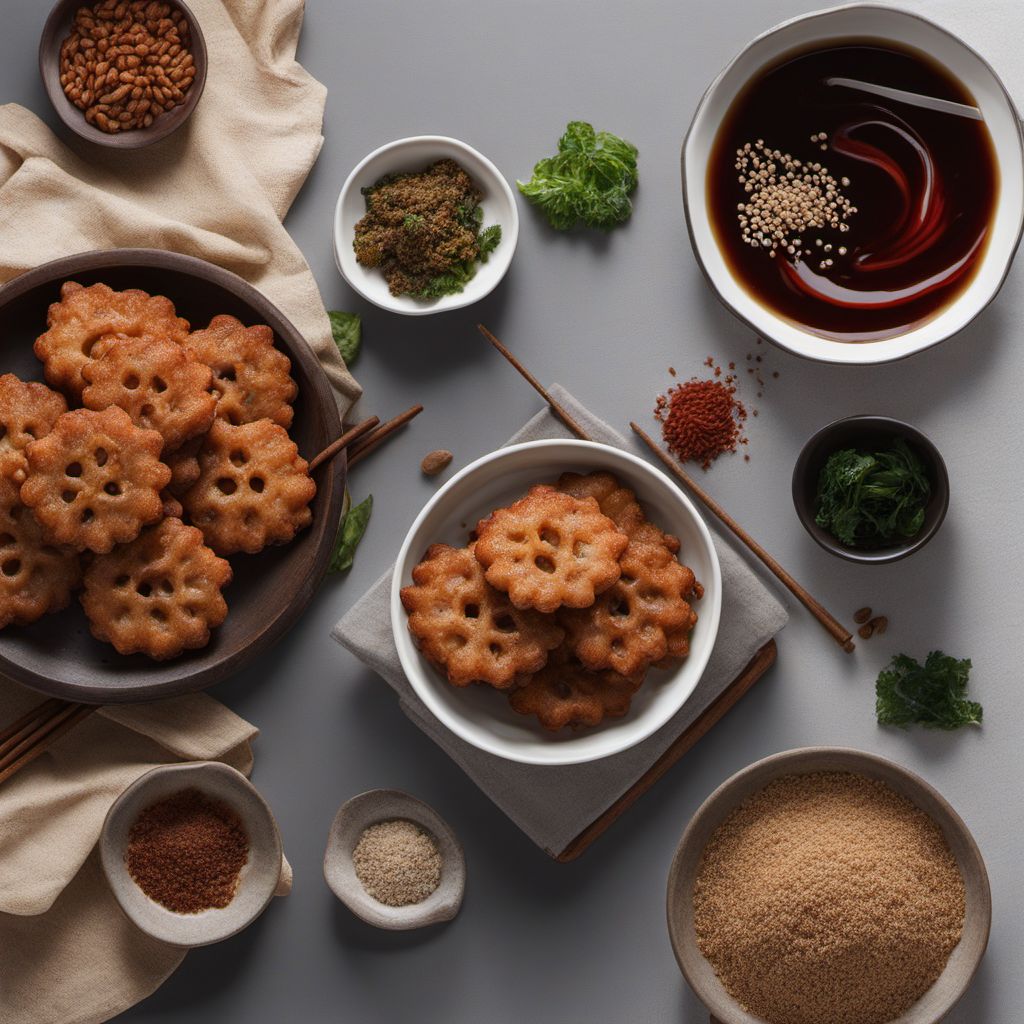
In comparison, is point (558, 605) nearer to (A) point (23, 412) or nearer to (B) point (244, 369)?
(B) point (244, 369)

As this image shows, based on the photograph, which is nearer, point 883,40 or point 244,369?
point 244,369

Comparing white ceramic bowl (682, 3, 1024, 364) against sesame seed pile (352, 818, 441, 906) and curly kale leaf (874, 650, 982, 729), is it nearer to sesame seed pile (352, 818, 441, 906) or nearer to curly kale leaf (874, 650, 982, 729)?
curly kale leaf (874, 650, 982, 729)

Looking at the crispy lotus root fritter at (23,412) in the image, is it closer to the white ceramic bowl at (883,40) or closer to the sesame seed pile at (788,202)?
the white ceramic bowl at (883,40)

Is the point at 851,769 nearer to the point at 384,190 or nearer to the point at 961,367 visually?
the point at 961,367

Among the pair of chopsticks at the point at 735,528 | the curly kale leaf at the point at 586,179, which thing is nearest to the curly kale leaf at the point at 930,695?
the pair of chopsticks at the point at 735,528

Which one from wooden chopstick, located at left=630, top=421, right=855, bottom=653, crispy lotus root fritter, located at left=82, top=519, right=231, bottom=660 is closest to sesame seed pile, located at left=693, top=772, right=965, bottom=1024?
wooden chopstick, located at left=630, top=421, right=855, bottom=653

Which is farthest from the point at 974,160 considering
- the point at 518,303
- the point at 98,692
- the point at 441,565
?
the point at 98,692

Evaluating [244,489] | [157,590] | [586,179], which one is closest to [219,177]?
[244,489]
